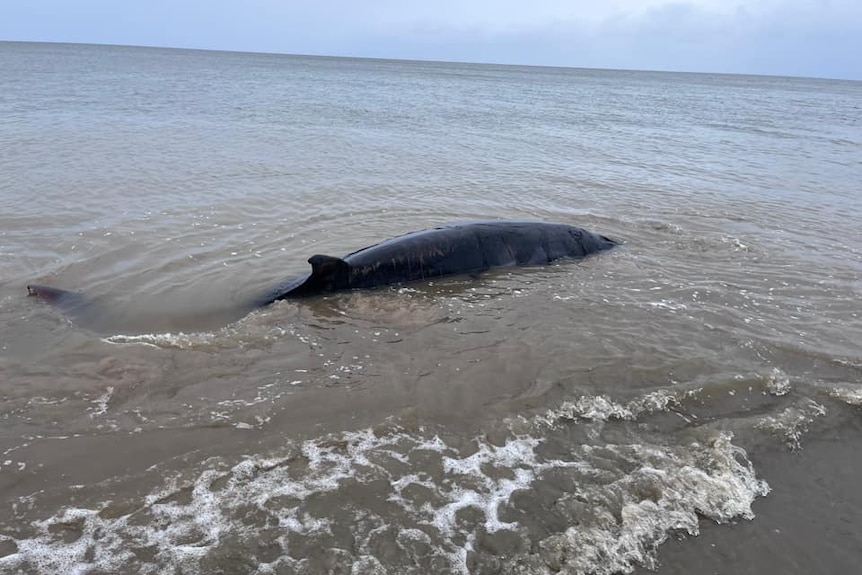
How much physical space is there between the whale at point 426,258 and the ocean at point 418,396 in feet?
0.90

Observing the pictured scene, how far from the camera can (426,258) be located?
8633 millimetres

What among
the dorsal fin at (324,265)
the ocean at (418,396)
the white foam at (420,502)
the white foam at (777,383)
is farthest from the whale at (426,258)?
the white foam at (777,383)

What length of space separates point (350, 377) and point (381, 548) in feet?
7.82

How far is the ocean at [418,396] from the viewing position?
3865mm

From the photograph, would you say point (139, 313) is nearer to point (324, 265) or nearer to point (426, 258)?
point (324, 265)

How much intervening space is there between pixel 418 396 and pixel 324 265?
2964mm

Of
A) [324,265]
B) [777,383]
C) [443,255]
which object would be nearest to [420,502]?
[777,383]

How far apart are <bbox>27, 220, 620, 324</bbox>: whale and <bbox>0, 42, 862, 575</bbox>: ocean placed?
0.27 metres

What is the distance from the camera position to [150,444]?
474 cm

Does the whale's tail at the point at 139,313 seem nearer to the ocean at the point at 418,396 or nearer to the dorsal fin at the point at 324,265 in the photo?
the ocean at the point at 418,396

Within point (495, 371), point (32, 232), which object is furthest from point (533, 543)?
point (32, 232)

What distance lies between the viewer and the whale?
25.4 ft

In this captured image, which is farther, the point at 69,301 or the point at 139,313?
the point at 69,301

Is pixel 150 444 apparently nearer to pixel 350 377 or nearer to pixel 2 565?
pixel 2 565
